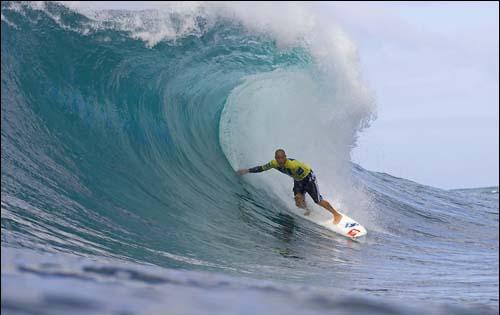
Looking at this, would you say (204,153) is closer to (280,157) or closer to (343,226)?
(280,157)

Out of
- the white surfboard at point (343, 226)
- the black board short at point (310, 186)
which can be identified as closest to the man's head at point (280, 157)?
the black board short at point (310, 186)

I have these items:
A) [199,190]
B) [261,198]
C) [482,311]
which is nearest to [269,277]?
[482,311]

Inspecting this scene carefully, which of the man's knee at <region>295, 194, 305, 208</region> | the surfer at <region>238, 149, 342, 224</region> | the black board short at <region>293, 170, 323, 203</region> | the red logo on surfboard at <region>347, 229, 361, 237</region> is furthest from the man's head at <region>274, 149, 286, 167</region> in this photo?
the red logo on surfboard at <region>347, 229, 361, 237</region>

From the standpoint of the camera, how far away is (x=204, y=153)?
11.0 metres

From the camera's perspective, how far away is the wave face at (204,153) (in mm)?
5703

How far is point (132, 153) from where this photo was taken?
8.73m

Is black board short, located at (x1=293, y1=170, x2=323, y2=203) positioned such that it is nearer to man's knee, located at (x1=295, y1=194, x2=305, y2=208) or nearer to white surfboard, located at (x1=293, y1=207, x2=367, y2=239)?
man's knee, located at (x1=295, y1=194, x2=305, y2=208)

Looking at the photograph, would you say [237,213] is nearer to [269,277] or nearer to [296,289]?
[269,277]

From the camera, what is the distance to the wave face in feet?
18.7

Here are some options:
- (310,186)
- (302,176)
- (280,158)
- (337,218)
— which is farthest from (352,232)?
(280,158)

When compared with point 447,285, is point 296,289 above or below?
below

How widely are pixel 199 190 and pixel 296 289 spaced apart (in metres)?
6.78

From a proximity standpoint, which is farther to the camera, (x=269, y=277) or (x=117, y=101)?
(x=117, y=101)

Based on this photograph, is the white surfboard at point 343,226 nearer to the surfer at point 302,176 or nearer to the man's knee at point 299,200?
the surfer at point 302,176
